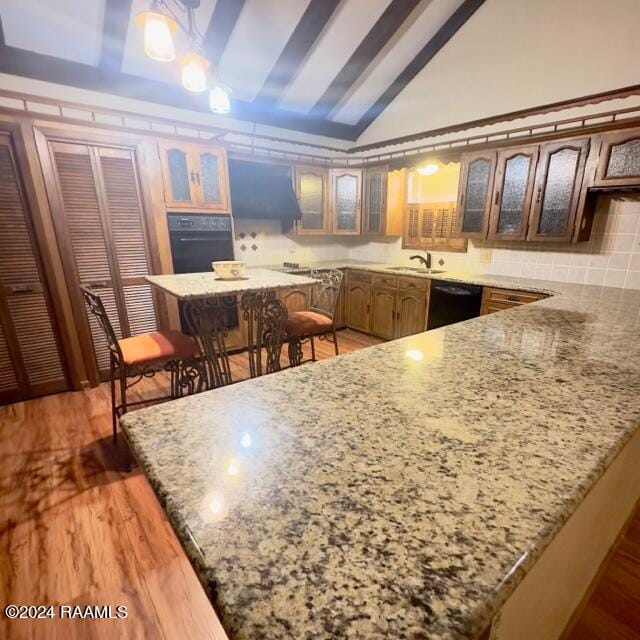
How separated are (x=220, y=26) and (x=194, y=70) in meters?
1.55

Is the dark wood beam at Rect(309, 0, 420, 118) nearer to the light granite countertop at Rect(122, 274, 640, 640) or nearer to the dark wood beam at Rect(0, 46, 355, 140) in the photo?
the dark wood beam at Rect(0, 46, 355, 140)

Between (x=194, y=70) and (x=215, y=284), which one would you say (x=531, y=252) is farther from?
(x=194, y=70)

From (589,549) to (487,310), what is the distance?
225cm

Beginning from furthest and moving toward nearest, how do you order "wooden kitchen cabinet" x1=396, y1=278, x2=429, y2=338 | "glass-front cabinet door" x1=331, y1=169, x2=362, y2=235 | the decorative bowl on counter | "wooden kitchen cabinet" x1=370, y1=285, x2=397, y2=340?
"glass-front cabinet door" x1=331, y1=169, x2=362, y2=235
"wooden kitchen cabinet" x1=370, y1=285, x2=397, y2=340
"wooden kitchen cabinet" x1=396, y1=278, x2=429, y2=338
the decorative bowl on counter

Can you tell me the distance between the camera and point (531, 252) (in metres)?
3.31

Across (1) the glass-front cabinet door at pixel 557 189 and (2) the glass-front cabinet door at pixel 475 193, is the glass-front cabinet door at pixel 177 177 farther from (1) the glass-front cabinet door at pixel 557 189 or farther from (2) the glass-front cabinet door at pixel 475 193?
(1) the glass-front cabinet door at pixel 557 189

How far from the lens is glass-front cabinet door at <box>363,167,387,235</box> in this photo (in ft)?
13.9

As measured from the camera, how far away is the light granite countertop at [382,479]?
0.37m

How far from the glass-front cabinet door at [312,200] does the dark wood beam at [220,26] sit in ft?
4.74

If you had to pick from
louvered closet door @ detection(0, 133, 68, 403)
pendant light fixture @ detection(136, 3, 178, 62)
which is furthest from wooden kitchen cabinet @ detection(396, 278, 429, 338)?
louvered closet door @ detection(0, 133, 68, 403)

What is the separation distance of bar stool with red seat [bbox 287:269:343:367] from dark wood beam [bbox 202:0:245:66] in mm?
1881

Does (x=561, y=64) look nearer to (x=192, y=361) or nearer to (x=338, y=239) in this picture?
(x=338, y=239)

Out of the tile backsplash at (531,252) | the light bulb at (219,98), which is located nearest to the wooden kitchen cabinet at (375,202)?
the tile backsplash at (531,252)

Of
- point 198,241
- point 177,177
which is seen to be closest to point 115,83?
point 177,177
